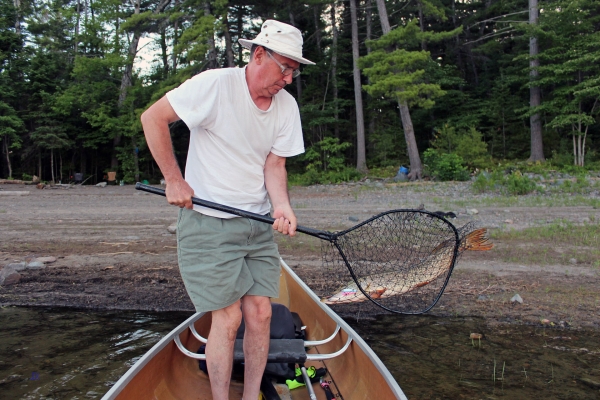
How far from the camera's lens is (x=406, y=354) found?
4.63m

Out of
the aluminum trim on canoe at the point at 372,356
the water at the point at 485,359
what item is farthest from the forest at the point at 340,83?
the aluminum trim on canoe at the point at 372,356

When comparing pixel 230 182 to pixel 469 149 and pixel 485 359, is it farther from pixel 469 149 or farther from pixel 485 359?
pixel 469 149

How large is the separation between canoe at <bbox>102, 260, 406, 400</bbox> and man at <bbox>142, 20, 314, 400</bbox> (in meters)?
0.43

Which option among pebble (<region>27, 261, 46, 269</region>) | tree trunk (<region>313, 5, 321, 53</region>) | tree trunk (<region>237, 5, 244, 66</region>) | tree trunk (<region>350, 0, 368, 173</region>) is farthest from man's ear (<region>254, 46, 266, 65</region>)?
tree trunk (<region>313, 5, 321, 53</region>)

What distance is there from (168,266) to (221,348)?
14.6ft

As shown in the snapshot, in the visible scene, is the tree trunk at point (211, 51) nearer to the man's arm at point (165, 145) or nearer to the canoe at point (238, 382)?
the canoe at point (238, 382)

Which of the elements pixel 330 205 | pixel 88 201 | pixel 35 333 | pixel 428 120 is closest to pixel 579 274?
pixel 35 333

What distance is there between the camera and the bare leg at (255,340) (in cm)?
289

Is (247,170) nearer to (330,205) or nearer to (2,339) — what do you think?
(2,339)

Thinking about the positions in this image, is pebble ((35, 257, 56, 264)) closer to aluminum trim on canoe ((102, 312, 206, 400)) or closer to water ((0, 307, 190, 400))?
water ((0, 307, 190, 400))

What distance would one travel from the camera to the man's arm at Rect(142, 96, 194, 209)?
2.55 meters

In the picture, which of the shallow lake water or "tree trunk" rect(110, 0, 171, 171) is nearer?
the shallow lake water

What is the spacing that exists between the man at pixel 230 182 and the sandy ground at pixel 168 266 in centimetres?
313

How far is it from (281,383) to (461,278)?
351cm
